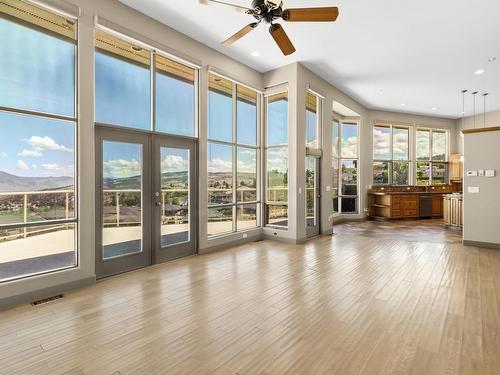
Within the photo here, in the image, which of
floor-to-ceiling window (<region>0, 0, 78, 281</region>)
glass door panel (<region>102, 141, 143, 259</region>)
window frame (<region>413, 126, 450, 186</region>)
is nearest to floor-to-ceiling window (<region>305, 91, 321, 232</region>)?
glass door panel (<region>102, 141, 143, 259</region>)

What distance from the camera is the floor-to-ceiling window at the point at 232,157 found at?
19.0ft

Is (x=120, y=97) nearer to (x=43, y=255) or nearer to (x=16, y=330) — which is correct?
(x=43, y=255)

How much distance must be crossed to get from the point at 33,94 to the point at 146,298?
9.30ft

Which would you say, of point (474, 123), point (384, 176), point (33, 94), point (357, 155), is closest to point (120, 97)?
point (33, 94)

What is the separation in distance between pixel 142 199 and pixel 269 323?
2.88 meters

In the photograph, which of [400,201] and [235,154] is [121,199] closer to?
[235,154]

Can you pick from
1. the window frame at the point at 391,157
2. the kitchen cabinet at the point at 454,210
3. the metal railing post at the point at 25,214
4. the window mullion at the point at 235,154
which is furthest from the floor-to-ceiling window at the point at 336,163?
the metal railing post at the point at 25,214

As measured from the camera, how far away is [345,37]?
5.05 m

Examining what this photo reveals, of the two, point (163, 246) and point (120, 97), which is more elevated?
point (120, 97)

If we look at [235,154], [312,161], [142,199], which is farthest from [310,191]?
[142,199]

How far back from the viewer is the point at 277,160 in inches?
267

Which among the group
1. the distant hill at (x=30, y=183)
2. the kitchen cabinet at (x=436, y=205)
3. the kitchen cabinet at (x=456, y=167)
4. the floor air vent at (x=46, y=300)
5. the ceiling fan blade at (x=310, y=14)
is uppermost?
the ceiling fan blade at (x=310, y=14)

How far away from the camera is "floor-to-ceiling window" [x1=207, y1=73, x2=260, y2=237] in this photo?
580 centimetres

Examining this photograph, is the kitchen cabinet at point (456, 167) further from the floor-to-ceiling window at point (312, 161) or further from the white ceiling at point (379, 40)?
the floor-to-ceiling window at point (312, 161)
